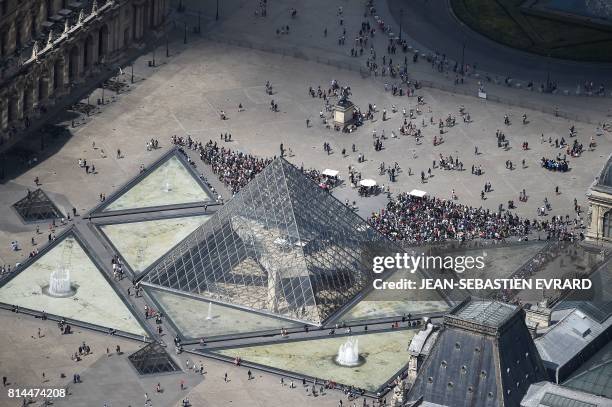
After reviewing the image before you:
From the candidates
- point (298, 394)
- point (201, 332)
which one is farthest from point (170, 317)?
point (298, 394)

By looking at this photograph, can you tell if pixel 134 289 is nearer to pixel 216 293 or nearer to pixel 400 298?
pixel 216 293

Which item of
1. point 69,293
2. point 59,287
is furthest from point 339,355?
point 59,287

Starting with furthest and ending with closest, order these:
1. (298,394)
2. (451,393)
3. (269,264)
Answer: (269,264), (298,394), (451,393)

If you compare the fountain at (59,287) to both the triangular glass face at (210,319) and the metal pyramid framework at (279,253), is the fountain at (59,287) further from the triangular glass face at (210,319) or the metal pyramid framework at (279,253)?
the triangular glass face at (210,319)

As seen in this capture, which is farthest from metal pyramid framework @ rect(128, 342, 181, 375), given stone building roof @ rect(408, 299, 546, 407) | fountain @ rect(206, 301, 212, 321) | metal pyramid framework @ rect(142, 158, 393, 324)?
stone building roof @ rect(408, 299, 546, 407)

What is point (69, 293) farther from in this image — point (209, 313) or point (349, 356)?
point (349, 356)

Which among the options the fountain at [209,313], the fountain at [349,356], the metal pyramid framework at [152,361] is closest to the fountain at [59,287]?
the metal pyramid framework at [152,361]
